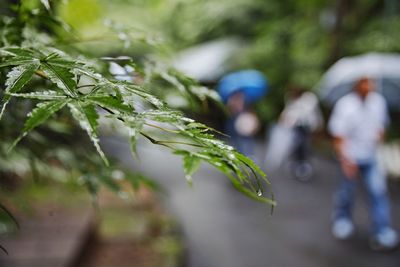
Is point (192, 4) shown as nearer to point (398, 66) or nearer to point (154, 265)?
point (398, 66)

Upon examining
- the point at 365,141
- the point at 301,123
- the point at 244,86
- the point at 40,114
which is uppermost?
the point at 244,86

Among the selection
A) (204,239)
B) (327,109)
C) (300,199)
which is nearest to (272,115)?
(327,109)

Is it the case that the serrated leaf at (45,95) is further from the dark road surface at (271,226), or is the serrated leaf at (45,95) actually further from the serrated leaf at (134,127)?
the dark road surface at (271,226)

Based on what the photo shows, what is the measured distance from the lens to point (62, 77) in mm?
984

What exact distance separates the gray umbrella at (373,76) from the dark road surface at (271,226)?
64.6 inches

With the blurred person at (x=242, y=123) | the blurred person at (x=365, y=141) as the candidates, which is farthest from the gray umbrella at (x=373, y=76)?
the blurred person at (x=365, y=141)

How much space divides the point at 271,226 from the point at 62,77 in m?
5.11

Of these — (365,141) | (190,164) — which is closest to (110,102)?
(190,164)

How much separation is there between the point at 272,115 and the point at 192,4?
176 inches

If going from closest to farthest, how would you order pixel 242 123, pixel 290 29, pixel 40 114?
pixel 40 114, pixel 242 123, pixel 290 29

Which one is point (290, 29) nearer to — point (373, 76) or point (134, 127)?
point (373, 76)

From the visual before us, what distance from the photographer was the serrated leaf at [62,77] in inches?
37.8

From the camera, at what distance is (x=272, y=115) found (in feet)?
41.4

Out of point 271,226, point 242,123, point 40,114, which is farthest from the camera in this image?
point 242,123
